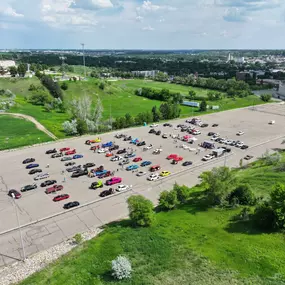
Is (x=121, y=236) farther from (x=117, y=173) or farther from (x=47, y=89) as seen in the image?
(x=47, y=89)

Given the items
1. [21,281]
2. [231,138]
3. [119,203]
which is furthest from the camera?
[231,138]

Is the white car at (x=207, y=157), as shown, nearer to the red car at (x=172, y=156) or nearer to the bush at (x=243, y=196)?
the red car at (x=172, y=156)

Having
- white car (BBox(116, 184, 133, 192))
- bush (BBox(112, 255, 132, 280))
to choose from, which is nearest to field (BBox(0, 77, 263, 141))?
white car (BBox(116, 184, 133, 192))

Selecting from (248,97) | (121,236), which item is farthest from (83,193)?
(248,97)

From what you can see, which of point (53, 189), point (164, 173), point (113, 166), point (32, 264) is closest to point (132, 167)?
point (113, 166)

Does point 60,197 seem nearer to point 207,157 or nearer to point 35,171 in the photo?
point 35,171
